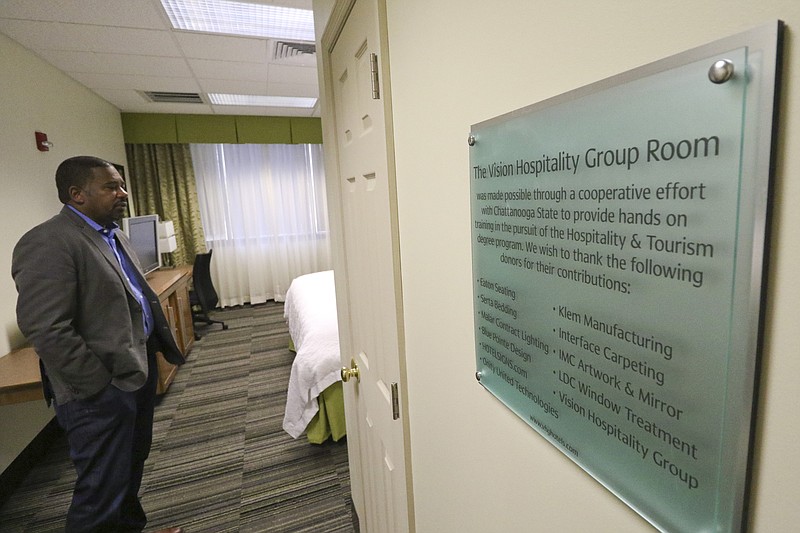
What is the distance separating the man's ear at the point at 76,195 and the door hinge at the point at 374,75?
4.41 ft

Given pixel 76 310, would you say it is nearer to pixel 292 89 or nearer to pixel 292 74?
pixel 292 74

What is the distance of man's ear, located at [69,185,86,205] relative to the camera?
1.56m

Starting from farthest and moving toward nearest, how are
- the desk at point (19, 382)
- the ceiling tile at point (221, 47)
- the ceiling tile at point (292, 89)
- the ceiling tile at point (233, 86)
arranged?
1. the ceiling tile at point (292, 89)
2. the ceiling tile at point (233, 86)
3. the ceiling tile at point (221, 47)
4. the desk at point (19, 382)

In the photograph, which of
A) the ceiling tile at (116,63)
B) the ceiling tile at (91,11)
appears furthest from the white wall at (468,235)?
the ceiling tile at (116,63)

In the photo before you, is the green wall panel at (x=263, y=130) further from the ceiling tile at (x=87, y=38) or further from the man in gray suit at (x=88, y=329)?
the man in gray suit at (x=88, y=329)

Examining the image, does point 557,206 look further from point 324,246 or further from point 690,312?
point 324,246

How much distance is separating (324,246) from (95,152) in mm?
2596

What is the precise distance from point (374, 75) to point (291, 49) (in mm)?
2442

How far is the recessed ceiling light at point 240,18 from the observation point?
2.21 meters

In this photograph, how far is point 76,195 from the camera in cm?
157

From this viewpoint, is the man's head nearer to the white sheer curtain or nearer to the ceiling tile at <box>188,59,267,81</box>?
the ceiling tile at <box>188,59,267,81</box>

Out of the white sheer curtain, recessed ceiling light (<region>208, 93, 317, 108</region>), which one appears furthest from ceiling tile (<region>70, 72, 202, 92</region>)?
the white sheer curtain

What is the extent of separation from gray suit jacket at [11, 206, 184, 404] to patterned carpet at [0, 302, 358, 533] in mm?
775

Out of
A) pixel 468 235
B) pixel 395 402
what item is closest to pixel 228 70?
pixel 395 402
